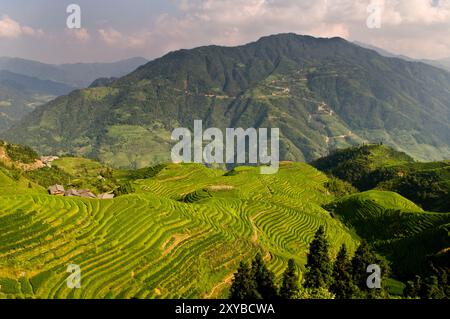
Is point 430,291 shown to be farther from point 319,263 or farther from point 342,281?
point 319,263

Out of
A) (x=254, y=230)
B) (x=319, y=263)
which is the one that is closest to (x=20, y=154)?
(x=254, y=230)

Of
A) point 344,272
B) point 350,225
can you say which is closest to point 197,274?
point 344,272

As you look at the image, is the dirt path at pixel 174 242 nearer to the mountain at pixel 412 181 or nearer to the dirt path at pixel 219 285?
the dirt path at pixel 219 285

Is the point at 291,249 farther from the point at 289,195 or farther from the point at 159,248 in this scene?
the point at 289,195

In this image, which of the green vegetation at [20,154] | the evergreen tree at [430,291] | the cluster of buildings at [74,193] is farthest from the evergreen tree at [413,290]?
the green vegetation at [20,154]

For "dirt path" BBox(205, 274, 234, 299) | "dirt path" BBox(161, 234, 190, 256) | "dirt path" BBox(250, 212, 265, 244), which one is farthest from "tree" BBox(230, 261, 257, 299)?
"dirt path" BBox(250, 212, 265, 244)
